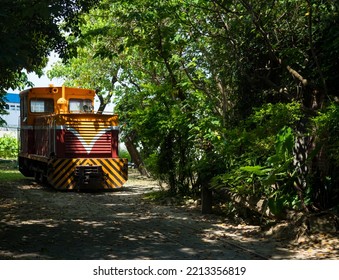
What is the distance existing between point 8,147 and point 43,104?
24377 mm

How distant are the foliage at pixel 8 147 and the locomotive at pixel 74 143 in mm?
24081

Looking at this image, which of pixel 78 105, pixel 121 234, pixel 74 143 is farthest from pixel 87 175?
pixel 121 234

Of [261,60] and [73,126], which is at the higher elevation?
[261,60]

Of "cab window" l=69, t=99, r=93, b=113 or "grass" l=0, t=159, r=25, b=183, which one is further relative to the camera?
"grass" l=0, t=159, r=25, b=183

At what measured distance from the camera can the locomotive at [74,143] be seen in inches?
617

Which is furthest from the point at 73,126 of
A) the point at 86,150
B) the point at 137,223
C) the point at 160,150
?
the point at 137,223

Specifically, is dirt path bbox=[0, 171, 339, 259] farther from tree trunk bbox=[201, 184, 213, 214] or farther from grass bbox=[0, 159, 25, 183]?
grass bbox=[0, 159, 25, 183]

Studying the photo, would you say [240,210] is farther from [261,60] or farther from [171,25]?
[171,25]

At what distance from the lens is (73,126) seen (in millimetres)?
16016

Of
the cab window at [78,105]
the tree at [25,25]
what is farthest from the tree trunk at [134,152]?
the tree at [25,25]

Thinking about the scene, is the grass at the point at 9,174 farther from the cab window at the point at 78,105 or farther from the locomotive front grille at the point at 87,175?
the locomotive front grille at the point at 87,175

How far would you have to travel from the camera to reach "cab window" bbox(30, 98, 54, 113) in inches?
715

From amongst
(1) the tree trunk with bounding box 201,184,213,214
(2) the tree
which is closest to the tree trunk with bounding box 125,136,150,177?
(1) the tree trunk with bounding box 201,184,213,214

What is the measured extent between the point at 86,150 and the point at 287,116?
9660 millimetres
